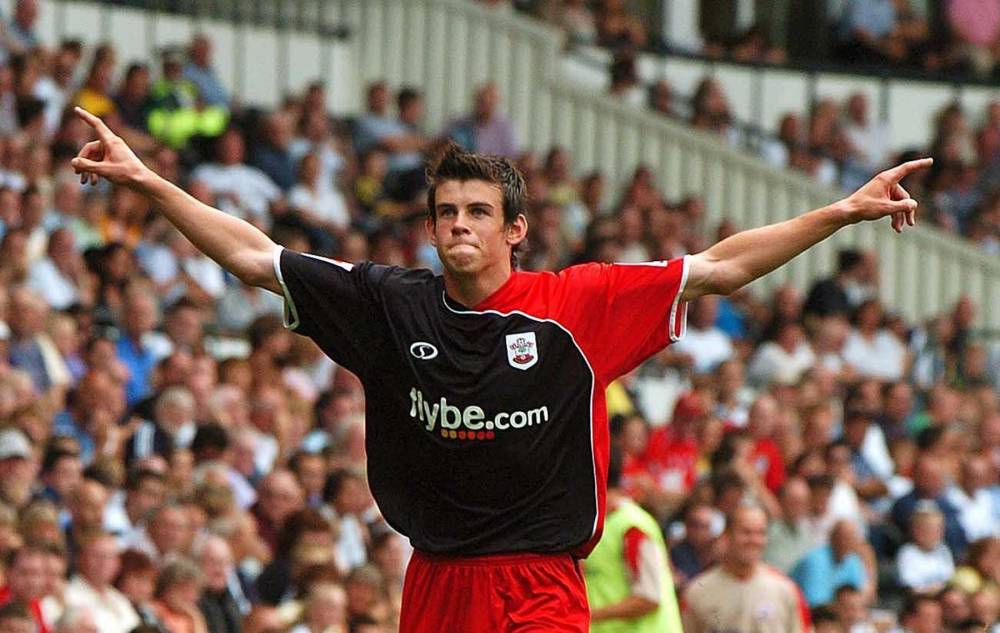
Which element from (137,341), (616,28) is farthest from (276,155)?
(616,28)

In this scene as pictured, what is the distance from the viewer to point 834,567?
15.1 metres

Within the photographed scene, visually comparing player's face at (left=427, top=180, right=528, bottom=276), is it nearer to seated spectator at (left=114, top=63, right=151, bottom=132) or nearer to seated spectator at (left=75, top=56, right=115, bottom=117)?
seated spectator at (left=75, top=56, right=115, bottom=117)

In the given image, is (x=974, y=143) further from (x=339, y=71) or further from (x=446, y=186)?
(x=446, y=186)

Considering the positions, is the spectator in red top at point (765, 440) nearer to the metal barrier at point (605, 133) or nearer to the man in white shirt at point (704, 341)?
the man in white shirt at point (704, 341)

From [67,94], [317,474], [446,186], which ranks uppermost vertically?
[446,186]

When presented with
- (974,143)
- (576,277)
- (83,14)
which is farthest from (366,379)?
(974,143)

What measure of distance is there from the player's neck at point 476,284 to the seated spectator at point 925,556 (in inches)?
350

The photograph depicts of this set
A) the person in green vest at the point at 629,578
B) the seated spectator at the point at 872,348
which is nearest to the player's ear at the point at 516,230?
the person in green vest at the point at 629,578

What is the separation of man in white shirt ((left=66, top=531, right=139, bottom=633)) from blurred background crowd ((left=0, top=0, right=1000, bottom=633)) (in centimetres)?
2

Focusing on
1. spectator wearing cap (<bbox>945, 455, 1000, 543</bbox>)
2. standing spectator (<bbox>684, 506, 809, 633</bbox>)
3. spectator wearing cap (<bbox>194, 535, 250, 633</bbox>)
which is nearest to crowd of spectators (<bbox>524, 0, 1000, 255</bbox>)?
spectator wearing cap (<bbox>945, 455, 1000, 543</bbox>)

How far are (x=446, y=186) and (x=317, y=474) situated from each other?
20.5 feet

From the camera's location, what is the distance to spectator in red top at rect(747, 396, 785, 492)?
54.9ft

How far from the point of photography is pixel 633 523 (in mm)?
11664

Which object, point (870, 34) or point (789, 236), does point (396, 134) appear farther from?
point (789, 236)
